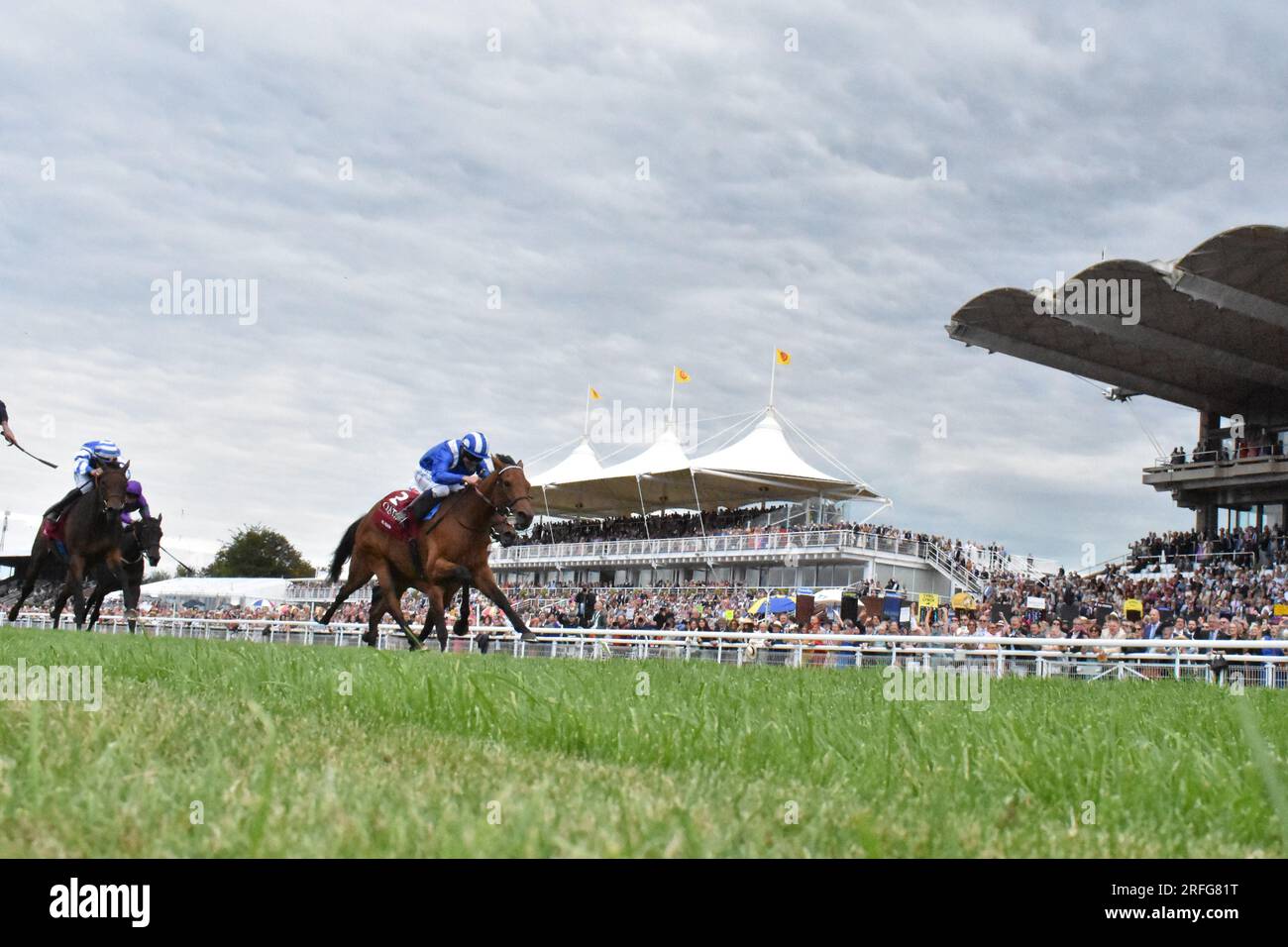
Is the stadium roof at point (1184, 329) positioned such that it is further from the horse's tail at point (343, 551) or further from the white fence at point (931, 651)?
the horse's tail at point (343, 551)

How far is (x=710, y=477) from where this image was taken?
5638 centimetres

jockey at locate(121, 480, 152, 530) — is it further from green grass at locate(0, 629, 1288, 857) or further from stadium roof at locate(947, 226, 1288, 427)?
stadium roof at locate(947, 226, 1288, 427)

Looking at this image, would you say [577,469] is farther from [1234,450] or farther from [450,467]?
[450,467]

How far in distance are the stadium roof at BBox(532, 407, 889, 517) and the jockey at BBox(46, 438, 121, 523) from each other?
4045 centimetres

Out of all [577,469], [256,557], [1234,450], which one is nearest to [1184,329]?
[1234,450]

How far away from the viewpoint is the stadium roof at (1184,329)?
3419 centimetres

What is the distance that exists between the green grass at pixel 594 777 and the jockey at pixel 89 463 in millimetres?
10515

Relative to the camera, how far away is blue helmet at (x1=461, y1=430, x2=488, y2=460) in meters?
12.7

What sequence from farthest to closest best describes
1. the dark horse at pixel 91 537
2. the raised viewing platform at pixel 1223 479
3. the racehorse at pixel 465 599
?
the raised viewing platform at pixel 1223 479
the dark horse at pixel 91 537
the racehorse at pixel 465 599

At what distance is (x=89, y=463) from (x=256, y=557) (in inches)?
3321

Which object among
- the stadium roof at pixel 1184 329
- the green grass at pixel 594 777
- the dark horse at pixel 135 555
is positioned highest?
the stadium roof at pixel 1184 329

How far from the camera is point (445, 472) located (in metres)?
12.7

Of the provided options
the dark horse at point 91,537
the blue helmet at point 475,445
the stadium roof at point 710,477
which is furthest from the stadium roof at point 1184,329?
the dark horse at point 91,537

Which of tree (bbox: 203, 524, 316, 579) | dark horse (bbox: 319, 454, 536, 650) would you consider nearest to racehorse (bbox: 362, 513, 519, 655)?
dark horse (bbox: 319, 454, 536, 650)
